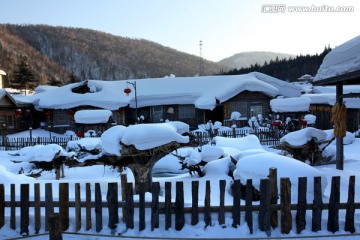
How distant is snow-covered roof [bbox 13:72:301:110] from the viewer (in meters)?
27.3

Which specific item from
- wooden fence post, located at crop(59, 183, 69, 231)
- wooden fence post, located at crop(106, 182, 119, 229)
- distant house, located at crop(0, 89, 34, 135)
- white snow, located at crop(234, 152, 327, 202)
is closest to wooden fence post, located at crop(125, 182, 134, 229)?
wooden fence post, located at crop(106, 182, 119, 229)

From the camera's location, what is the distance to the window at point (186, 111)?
29344 mm

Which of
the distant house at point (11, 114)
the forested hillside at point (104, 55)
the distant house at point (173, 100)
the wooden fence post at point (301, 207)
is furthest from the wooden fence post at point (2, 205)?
the forested hillside at point (104, 55)

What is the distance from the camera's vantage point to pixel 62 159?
11.9m

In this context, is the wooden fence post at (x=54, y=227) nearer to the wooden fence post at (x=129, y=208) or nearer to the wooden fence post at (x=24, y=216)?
the wooden fence post at (x=129, y=208)

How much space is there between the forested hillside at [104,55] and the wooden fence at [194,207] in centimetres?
10813

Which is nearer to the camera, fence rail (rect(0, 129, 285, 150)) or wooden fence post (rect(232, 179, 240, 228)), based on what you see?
wooden fence post (rect(232, 179, 240, 228))

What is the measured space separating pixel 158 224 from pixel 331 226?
2877mm

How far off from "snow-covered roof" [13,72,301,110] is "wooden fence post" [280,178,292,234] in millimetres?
21306

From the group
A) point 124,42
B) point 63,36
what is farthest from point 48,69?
point 124,42

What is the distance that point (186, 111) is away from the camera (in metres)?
29.4

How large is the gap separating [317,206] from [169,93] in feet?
80.8

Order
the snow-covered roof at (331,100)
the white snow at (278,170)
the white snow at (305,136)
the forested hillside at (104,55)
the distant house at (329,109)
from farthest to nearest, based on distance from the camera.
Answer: the forested hillside at (104,55) < the distant house at (329,109) < the snow-covered roof at (331,100) < the white snow at (305,136) < the white snow at (278,170)

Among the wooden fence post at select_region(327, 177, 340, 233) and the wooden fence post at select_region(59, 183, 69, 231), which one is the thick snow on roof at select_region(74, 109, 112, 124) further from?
the wooden fence post at select_region(327, 177, 340, 233)
